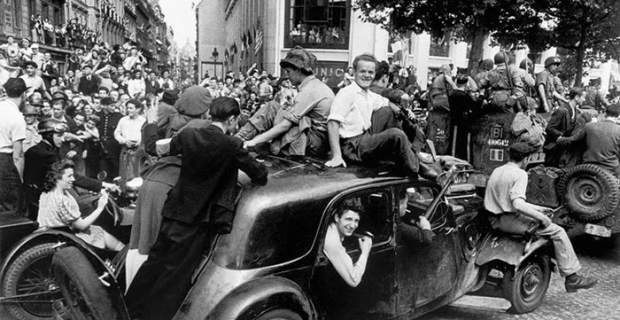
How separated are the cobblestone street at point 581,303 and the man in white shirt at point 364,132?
1638mm

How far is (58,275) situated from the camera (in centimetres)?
346

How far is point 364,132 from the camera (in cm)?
512

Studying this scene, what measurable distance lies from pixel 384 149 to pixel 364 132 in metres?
0.67

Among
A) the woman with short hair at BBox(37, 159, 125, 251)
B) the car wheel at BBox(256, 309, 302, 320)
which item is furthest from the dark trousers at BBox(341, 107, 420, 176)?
the woman with short hair at BBox(37, 159, 125, 251)

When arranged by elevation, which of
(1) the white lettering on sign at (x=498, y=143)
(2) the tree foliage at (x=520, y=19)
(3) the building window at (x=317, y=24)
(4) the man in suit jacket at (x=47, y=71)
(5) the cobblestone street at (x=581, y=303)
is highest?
(3) the building window at (x=317, y=24)

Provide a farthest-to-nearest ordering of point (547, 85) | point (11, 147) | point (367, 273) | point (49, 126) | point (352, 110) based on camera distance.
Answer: point (547, 85)
point (49, 126)
point (11, 147)
point (352, 110)
point (367, 273)

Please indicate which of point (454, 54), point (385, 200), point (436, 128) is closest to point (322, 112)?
point (385, 200)

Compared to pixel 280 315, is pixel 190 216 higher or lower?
higher

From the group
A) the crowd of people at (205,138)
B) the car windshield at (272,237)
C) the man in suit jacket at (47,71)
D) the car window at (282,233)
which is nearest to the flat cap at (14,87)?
the crowd of people at (205,138)

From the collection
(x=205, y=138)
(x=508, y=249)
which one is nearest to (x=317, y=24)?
(x=508, y=249)

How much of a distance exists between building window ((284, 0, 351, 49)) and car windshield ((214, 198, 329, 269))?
78.1 feet

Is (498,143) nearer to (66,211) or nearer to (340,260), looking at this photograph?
(340,260)

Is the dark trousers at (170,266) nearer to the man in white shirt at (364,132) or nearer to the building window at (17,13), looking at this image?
the man in white shirt at (364,132)

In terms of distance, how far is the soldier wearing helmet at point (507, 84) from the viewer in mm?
8594
